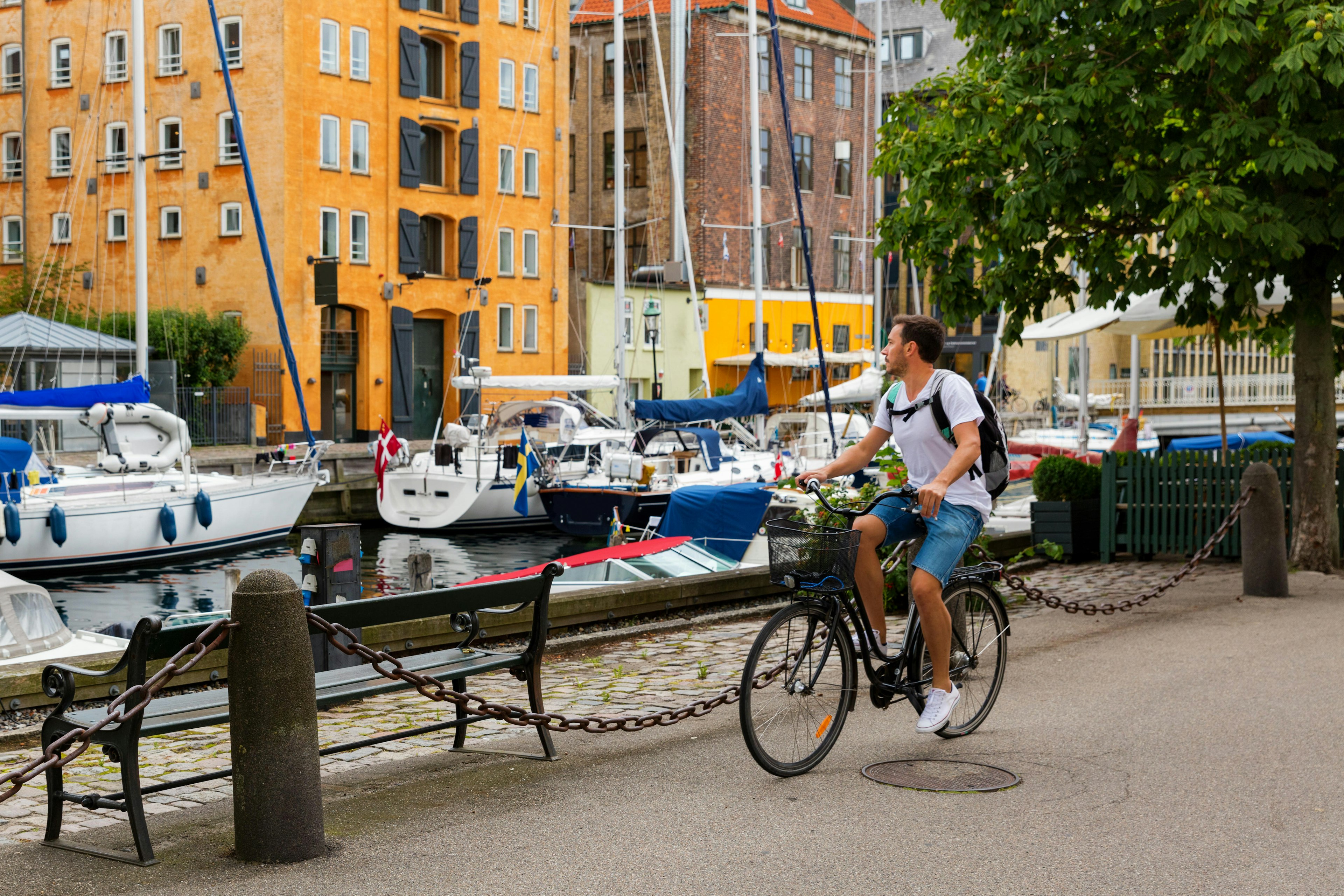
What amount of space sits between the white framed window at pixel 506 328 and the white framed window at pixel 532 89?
6.74 meters

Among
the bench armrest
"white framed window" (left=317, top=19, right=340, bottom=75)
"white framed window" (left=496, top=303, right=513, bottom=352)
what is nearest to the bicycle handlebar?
the bench armrest

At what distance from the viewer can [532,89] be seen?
52438 mm

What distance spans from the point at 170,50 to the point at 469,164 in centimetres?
967

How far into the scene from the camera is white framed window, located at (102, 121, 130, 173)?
48094 mm

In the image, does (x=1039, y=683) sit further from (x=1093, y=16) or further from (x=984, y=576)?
(x=1093, y=16)

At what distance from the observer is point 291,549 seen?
2984cm

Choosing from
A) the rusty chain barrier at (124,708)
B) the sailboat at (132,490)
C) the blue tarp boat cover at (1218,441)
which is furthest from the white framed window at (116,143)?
the rusty chain barrier at (124,708)

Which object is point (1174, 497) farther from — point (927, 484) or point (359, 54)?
point (359, 54)

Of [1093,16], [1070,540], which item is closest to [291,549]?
[1070,540]

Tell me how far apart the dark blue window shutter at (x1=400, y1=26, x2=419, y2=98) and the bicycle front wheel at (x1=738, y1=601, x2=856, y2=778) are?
146ft

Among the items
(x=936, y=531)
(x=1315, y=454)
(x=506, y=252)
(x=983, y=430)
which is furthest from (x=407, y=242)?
(x=936, y=531)

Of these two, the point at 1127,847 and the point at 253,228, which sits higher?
the point at 253,228

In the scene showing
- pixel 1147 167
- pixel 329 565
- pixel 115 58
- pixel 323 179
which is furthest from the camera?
pixel 115 58

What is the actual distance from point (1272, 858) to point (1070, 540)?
1068cm
